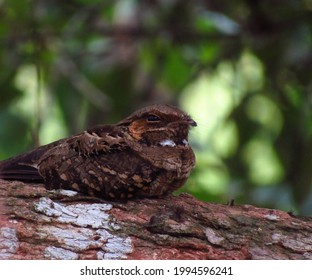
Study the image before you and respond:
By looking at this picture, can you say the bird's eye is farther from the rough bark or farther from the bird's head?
the rough bark

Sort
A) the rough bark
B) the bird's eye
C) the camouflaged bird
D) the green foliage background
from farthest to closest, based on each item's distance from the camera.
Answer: the green foliage background → the bird's eye → the camouflaged bird → the rough bark

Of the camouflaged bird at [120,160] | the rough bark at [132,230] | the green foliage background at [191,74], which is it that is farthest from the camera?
the green foliage background at [191,74]

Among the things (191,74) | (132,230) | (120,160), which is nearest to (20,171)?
(120,160)

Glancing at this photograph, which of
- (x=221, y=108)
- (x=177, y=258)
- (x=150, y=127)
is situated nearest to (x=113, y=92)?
(x=221, y=108)

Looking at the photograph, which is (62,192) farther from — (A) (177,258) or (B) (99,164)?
(A) (177,258)

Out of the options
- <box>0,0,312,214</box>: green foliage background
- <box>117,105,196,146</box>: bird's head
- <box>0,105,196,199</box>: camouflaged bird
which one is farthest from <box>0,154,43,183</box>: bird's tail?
<box>0,0,312,214</box>: green foliage background

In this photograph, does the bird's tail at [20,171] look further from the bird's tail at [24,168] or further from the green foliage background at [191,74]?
the green foliage background at [191,74]

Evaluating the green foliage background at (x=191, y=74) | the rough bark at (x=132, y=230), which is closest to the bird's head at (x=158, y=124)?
the rough bark at (x=132, y=230)
